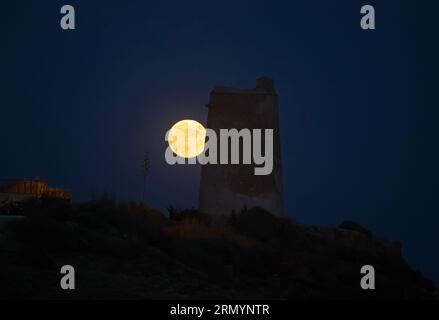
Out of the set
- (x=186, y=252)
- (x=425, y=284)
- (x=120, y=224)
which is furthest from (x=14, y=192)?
Answer: (x=425, y=284)

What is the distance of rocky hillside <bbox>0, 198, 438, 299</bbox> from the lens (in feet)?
34.3

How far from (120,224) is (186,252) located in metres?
2.24

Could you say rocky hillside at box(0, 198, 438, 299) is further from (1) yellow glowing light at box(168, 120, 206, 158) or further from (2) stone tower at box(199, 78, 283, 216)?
(1) yellow glowing light at box(168, 120, 206, 158)

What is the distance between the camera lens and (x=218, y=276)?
41.6ft

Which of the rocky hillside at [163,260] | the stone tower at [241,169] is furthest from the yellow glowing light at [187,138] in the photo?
the rocky hillside at [163,260]

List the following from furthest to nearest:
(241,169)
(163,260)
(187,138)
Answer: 1. (241,169)
2. (187,138)
3. (163,260)

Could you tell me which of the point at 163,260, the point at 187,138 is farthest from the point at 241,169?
the point at 163,260

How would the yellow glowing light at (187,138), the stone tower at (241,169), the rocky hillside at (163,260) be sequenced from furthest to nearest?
1. the stone tower at (241,169)
2. the yellow glowing light at (187,138)
3. the rocky hillside at (163,260)

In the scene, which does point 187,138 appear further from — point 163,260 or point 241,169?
point 163,260

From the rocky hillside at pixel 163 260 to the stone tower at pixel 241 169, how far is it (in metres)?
4.24

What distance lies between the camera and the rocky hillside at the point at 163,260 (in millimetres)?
10445

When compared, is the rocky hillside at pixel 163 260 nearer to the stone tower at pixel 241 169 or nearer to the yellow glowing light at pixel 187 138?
the stone tower at pixel 241 169

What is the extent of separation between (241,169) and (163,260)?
11.0 m

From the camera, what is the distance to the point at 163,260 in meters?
12.8
